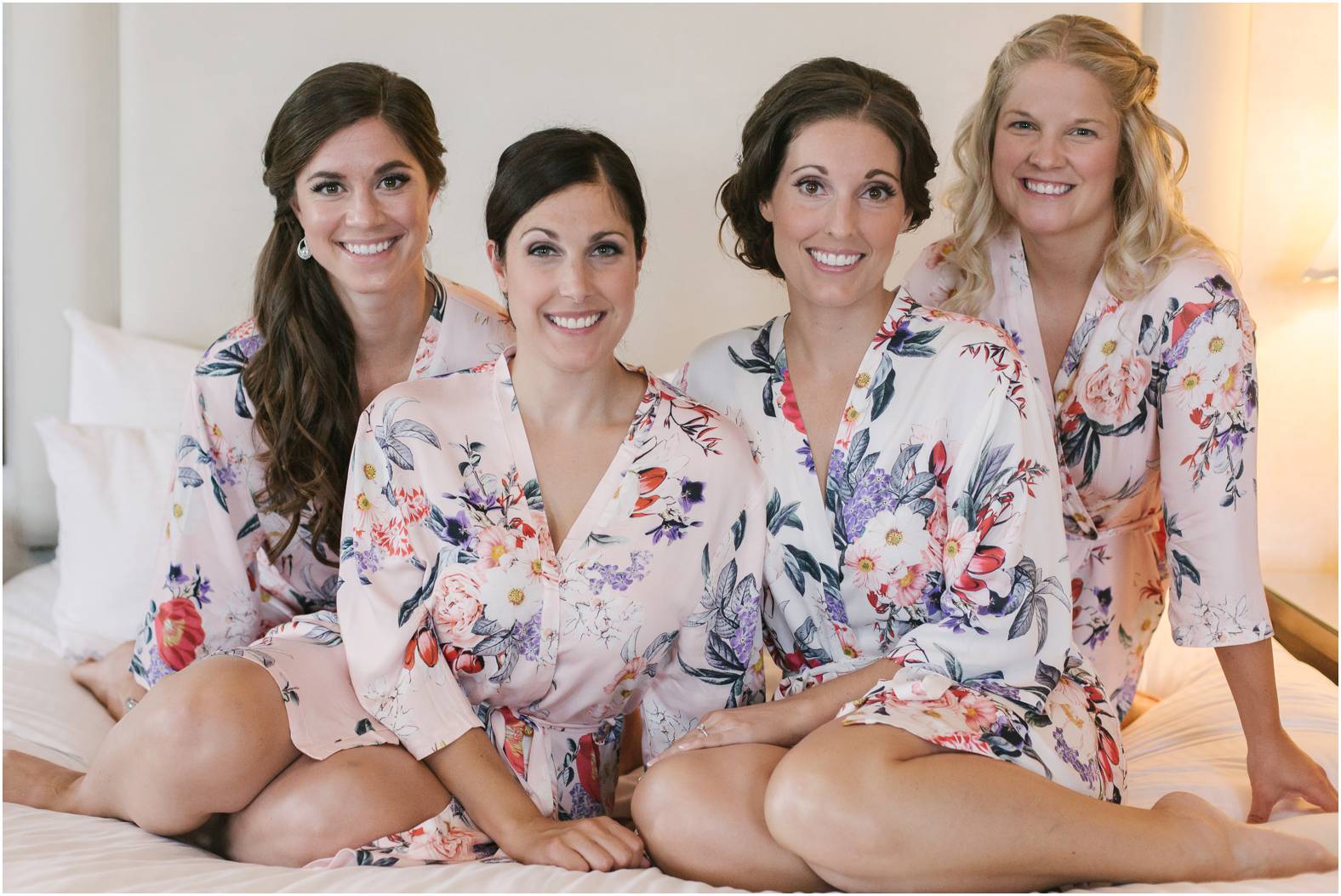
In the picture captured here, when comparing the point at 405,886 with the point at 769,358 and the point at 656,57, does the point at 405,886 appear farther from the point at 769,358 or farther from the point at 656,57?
the point at 656,57

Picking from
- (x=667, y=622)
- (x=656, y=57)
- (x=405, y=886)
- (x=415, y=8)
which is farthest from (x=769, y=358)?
(x=415, y=8)

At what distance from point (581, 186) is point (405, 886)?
0.81 metres

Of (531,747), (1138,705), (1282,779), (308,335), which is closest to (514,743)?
(531,747)

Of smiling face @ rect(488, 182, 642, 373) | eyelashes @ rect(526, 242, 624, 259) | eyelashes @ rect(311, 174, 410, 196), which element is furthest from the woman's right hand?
eyelashes @ rect(311, 174, 410, 196)

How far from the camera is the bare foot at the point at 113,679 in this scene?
178 cm

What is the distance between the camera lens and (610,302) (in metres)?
1.45

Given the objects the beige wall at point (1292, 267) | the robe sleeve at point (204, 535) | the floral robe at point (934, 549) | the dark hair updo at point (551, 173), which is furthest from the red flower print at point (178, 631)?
the beige wall at point (1292, 267)

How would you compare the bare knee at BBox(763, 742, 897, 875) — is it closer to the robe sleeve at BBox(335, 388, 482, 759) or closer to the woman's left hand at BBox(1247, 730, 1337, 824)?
the robe sleeve at BBox(335, 388, 482, 759)

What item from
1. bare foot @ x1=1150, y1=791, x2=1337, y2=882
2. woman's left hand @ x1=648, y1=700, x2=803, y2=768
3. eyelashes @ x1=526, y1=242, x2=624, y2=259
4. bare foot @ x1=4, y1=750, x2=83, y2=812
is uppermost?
eyelashes @ x1=526, y1=242, x2=624, y2=259

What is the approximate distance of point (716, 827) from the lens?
130cm

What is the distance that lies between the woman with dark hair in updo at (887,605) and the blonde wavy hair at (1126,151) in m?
0.28

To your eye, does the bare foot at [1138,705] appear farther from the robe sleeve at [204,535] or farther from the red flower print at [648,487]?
the robe sleeve at [204,535]

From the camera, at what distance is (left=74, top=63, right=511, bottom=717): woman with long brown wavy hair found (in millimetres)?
1627

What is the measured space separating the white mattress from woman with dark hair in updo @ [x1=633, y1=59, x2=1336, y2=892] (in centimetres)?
9
